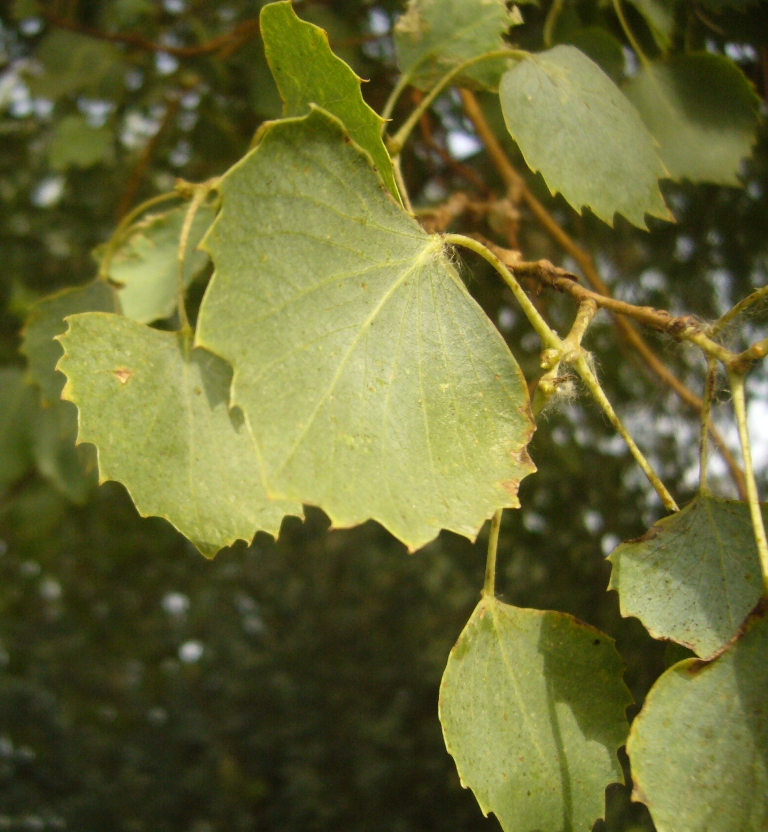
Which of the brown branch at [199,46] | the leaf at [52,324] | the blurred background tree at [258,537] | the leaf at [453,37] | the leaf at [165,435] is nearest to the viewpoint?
the leaf at [165,435]

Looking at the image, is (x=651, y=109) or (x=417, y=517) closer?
(x=417, y=517)

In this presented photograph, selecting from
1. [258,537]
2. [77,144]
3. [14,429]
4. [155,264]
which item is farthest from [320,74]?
[258,537]

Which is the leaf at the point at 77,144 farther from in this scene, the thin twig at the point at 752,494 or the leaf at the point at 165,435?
the thin twig at the point at 752,494

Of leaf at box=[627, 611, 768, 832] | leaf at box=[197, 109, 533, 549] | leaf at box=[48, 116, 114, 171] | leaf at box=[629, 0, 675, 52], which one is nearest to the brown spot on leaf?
leaf at box=[197, 109, 533, 549]

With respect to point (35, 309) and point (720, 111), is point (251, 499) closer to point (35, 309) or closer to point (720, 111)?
point (35, 309)

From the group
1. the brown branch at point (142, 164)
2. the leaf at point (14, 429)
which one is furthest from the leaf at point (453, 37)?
the leaf at point (14, 429)

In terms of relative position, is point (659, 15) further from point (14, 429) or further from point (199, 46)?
point (14, 429)

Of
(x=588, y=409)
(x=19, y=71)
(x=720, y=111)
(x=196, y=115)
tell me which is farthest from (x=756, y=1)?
(x=19, y=71)
